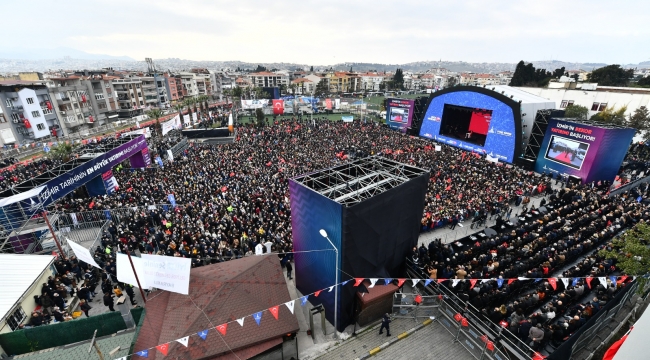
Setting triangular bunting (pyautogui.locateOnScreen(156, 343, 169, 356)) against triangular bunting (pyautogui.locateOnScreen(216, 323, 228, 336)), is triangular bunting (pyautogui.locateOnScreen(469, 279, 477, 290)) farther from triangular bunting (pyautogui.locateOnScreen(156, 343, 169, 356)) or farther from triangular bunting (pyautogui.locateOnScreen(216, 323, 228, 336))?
triangular bunting (pyautogui.locateOnScreen(156, 343, 169, 356))

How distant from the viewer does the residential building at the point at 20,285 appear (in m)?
10.2

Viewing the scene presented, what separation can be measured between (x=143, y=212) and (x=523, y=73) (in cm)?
8526

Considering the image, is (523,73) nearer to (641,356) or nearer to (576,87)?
(576,87)

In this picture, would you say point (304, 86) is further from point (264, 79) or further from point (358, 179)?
point (358, 179)

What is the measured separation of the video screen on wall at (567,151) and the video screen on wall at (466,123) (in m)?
6.86

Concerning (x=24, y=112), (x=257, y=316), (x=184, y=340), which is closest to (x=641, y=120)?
(x=257, y=316)

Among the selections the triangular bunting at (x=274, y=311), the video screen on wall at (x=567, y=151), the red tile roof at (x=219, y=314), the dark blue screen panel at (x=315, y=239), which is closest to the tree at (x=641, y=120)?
the video screen on wall at (x=567, y=151)

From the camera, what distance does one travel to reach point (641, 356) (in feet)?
17.0

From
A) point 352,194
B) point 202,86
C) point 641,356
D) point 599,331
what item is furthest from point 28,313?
point 202,86

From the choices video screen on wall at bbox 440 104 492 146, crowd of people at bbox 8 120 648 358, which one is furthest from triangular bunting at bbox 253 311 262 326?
video screen on wall at bbox 440 104 492 146

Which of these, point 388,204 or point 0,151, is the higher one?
point 388,204

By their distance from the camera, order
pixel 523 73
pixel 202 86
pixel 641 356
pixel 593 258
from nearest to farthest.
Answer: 1. pixel 641 356
2. pixel 593 258
3. pixel 523 73
4. pixel 202 86

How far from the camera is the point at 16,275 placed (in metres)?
11.5

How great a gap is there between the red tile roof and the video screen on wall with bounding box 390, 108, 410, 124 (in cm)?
3845
